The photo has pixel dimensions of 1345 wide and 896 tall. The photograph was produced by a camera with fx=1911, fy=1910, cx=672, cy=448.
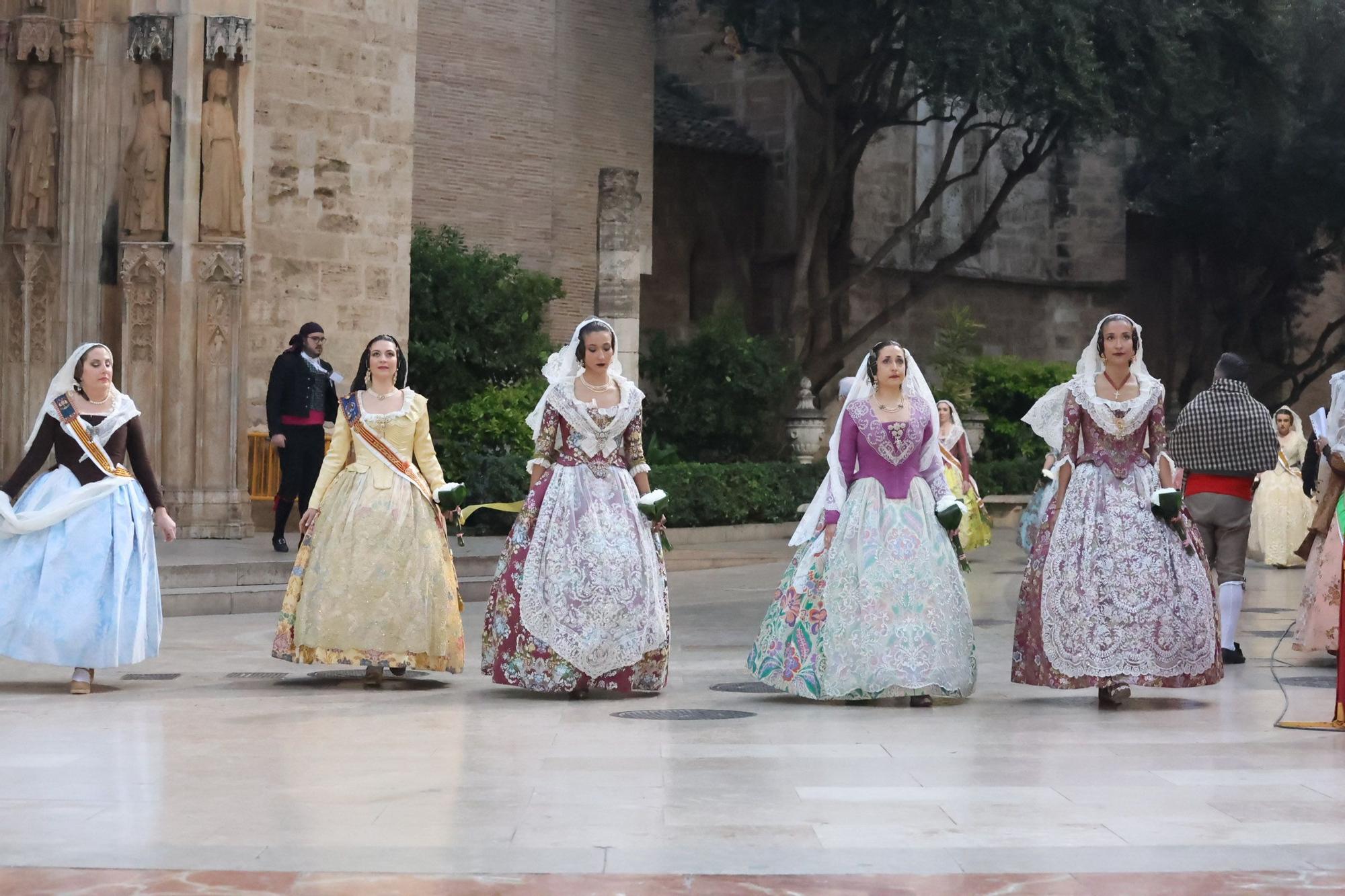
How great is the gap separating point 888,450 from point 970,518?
11041mm

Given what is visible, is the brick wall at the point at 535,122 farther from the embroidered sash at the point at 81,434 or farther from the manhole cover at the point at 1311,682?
Result: the manhole cover at the point at 1311,682

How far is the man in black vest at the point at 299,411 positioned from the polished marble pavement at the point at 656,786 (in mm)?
4957

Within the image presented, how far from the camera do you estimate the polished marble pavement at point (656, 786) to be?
5.66 m

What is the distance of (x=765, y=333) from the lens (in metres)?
33.7

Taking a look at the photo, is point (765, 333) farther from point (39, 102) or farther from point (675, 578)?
point (39, 102)

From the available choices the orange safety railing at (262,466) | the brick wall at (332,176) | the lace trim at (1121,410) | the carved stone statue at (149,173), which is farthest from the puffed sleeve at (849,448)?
the brick wall at (332,176)

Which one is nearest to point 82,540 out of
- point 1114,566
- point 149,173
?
point 1114,566

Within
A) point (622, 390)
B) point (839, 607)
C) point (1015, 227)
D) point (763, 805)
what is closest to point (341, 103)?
point (622, 390)

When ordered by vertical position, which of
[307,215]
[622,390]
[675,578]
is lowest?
[675,578]

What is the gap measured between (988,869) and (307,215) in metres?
15.1

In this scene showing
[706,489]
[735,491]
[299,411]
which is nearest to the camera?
[299,411]

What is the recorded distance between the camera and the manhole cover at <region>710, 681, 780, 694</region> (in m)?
10.2

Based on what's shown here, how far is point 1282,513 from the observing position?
21.0 metres

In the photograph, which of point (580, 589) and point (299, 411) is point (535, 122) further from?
point (580, 589)
